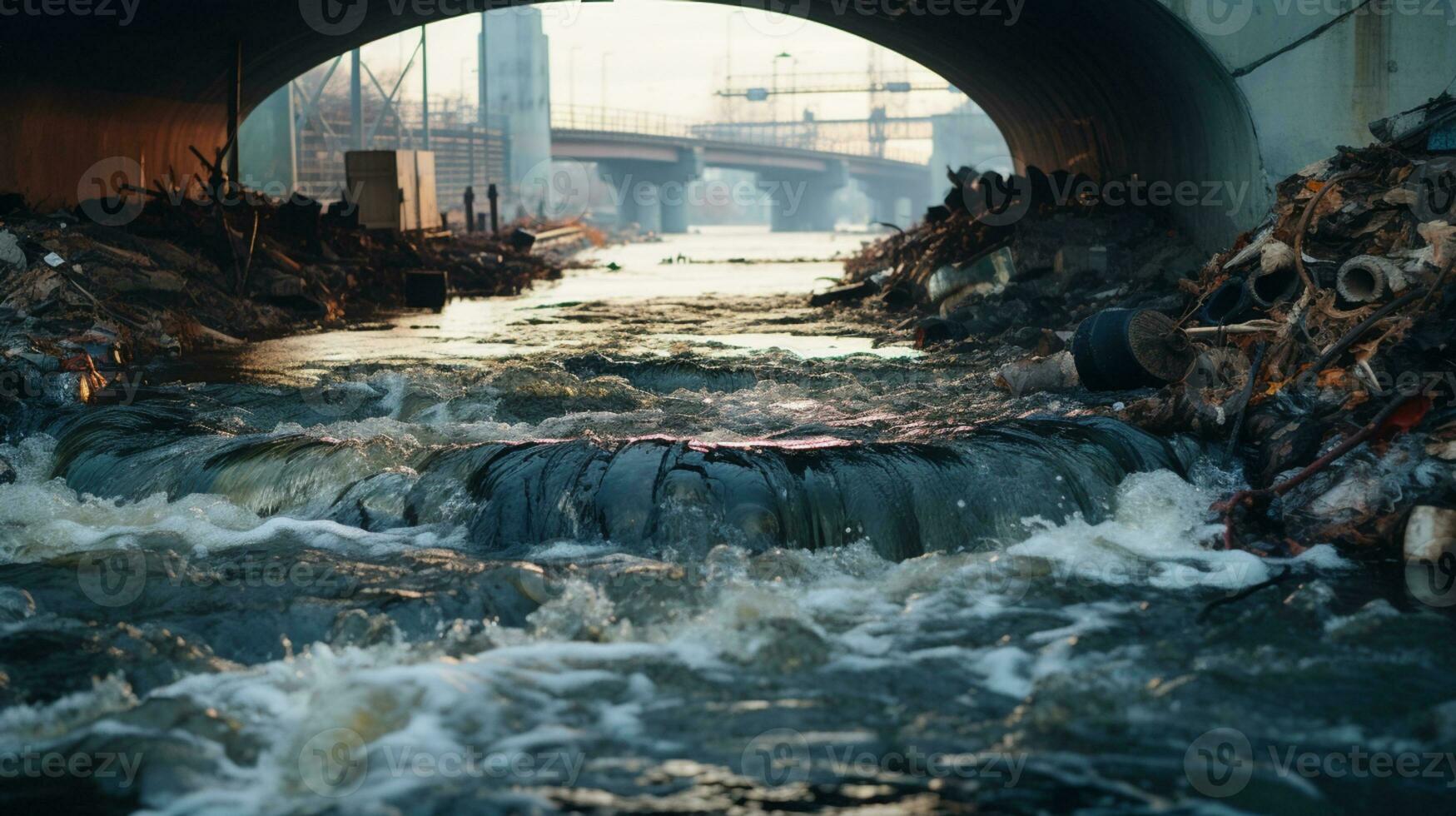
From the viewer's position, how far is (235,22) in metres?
16.4

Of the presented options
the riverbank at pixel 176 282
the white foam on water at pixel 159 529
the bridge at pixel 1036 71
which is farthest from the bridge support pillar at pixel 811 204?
the white foam on water at pixel 159 529

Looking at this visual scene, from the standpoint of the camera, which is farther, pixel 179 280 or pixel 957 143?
pixel 957 143

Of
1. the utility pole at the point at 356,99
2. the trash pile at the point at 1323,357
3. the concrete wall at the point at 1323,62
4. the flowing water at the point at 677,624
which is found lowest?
the flowing water at the point at 677,624

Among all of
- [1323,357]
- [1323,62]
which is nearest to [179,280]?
[1323,357]

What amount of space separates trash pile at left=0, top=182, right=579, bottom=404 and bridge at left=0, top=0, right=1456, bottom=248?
158 cm

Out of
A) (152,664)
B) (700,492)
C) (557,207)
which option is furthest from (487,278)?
(557,207)

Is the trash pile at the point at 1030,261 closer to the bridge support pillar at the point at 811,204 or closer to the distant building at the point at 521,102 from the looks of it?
the distant building at the point at 521,102

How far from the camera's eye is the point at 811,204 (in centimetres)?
8688

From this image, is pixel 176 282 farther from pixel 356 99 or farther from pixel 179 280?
pixel 356 99

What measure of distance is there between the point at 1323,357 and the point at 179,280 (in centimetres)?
1201

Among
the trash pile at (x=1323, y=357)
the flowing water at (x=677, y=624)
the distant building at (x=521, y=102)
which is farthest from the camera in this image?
the distant building at (x=521, y=102)

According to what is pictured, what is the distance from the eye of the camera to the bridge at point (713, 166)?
6738 centimetres

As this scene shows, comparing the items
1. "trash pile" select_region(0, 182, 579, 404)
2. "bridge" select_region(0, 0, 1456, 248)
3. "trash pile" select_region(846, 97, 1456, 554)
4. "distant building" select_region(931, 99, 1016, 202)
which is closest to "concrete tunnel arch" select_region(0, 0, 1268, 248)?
"bridge" select_region(0, 0, 1456, 248)

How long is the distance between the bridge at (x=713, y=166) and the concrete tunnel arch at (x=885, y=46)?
45.9 m
